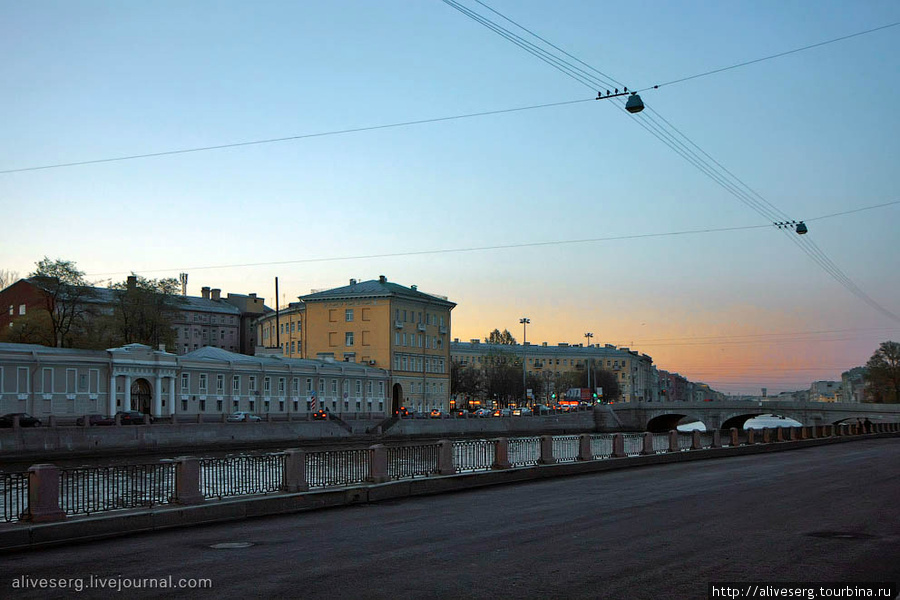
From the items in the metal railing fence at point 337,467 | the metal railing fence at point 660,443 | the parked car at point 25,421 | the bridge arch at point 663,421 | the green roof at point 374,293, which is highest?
the green roof at point 374,293

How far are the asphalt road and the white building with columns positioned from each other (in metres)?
48.5

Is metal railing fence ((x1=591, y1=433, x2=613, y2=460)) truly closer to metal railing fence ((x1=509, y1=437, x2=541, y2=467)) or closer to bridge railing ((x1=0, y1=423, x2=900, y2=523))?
bridge railing ((x1=0, y1=423, x2=900, y2=523))

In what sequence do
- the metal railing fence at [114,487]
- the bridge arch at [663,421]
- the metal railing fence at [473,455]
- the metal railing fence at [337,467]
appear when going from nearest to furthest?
the metal railing fence at [114,487]
the metal railing fence at [337,467]
the metal railing fence at [473,455]
the bridge arch at [663,421]

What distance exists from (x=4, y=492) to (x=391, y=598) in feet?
27.9

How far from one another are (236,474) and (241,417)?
184 feet

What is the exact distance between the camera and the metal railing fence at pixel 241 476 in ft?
60.0

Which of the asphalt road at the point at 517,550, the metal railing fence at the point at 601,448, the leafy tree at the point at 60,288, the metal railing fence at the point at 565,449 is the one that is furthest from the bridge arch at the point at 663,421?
the asphalt road at the point at 517,550

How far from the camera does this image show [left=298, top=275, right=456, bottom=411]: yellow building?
104812mm

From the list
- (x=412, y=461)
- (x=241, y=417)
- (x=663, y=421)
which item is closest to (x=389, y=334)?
(x=241, y=417)

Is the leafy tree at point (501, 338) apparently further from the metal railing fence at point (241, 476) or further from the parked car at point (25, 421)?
the metal railing fence at point (241, 476)

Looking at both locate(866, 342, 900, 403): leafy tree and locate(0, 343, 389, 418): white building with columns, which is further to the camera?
locate(866, 342, 900, 403): leafy tree

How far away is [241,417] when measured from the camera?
240ft

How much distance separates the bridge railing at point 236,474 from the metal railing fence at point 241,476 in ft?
0.07

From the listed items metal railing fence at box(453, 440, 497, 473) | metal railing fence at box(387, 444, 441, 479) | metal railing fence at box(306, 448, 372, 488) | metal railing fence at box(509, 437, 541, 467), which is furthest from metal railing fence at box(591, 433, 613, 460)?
metal railing fence at box(306, 448, 372, 488)
